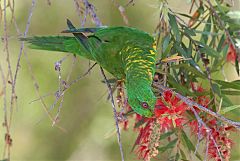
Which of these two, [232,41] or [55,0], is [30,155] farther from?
[232,41]

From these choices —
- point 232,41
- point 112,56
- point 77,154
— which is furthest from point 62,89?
point 77,154

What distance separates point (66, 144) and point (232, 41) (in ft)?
5.52

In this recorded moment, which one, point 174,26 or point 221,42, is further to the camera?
point 221,42

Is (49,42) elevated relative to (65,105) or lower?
elevated

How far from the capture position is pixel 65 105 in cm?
296

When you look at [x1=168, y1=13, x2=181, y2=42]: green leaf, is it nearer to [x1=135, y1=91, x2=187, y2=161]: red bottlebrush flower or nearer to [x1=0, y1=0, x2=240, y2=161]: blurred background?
[x1=135, y1=91, x2=187, y2=161]: red bottlebrush flower

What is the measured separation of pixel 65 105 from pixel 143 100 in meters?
1.77

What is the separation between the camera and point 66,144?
299 centimetres

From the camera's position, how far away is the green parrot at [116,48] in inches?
53.7

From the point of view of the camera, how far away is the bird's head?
1.24m

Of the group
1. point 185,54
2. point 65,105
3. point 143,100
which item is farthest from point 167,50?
point 65,105

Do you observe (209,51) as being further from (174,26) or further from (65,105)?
(65,105)

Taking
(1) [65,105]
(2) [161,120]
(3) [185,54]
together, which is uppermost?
(3) [185,54]

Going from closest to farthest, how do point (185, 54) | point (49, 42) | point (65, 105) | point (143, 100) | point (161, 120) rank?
point (143, 100)
point (161, 120)
point (185, 54)
point (49, 42)
point (65, 105)
